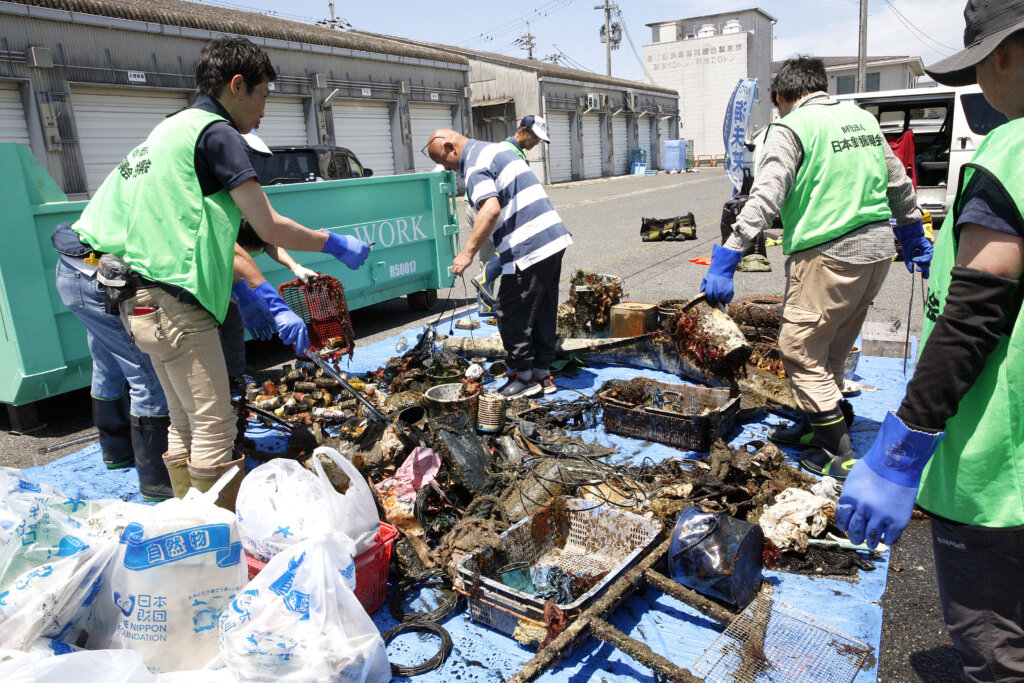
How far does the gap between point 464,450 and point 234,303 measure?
1642mm

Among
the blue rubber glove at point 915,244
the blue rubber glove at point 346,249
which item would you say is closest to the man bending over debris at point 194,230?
the blue rubber glove at point 346,249

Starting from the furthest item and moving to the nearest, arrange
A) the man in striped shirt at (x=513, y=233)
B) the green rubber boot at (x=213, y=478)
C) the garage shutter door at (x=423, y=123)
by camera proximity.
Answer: the garage shutter door at (x=423, y=123) → the man in striped shirt at (x=513, y=233) → the green rubber boot at (x=213, y=478)

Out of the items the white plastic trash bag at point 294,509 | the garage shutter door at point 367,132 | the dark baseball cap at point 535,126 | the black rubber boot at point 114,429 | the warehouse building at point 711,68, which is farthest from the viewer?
the warehouse building at point 711,68

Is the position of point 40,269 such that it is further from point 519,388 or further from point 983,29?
point 983,29

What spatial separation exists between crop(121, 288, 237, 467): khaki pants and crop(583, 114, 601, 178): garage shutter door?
3308 centimetres

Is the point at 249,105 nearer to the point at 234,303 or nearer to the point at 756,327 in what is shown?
the point at 234,303

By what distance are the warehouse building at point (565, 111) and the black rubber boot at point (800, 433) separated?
2687cm

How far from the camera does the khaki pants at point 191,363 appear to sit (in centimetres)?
274

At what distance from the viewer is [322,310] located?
16.2ft

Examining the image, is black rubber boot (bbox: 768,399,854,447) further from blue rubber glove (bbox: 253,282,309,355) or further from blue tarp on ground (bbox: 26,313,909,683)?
blue rubber glove (bbox: 253,282,309,355)

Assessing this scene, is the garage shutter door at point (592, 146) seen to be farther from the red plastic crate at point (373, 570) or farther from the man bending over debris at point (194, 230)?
the red plastic crate at point (373, 570)

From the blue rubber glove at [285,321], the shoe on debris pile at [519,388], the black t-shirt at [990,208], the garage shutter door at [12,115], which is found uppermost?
the garage shutter door at [12,115]

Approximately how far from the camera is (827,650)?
2389 millimetres

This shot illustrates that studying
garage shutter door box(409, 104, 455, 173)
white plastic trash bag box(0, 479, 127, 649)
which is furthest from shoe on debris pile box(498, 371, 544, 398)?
garage shutter door box(409, 104, 455, 173)
